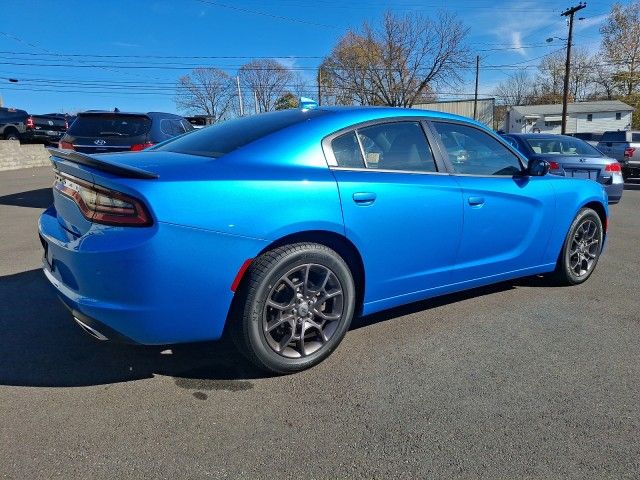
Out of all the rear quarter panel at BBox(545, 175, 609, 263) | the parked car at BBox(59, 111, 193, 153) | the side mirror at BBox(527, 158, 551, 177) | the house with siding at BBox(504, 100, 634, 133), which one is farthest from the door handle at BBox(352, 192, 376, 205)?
the house with siding at BBox(504, 100, 634, 133)

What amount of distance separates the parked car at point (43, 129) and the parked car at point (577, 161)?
20.4 meters

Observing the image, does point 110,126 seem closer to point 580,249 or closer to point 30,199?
point 30,199

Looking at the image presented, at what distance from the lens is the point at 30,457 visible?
2.00m

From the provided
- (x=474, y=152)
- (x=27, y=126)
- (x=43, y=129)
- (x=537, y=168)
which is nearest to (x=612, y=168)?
(x=537, y=168)

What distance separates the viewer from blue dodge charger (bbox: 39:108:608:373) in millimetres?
2264

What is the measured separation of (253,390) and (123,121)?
634cm

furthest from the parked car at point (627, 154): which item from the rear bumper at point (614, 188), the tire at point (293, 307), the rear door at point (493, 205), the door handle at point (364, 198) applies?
the tire at point (293, 307)

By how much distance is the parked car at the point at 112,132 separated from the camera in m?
7.22

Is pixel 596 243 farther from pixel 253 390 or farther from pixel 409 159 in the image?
pixel 253 390

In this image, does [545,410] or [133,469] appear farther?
[545,410]

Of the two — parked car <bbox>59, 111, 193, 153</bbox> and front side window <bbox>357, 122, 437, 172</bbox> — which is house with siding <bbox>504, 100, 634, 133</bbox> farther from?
front side window <bbox>357, 122, 437, 172</bbox>

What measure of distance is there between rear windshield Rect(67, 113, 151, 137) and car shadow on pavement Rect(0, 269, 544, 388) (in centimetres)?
447

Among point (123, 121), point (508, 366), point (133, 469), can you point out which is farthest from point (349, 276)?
point (123, 121)

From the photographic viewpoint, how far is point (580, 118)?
6244cm
